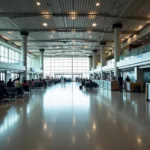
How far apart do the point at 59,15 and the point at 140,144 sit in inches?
615

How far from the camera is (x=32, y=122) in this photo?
5684 millimetres

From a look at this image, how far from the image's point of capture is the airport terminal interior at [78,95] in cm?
418

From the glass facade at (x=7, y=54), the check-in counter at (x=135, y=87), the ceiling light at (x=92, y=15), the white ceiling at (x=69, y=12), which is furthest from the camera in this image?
the glass facade at (x=7, y=54)

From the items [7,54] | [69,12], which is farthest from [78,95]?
[7,54]

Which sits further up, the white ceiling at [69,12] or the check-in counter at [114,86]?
the white ceiling at [69,12]

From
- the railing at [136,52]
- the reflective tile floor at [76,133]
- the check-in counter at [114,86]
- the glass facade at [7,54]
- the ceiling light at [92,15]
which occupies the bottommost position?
the reflective tile floor at [76,133]

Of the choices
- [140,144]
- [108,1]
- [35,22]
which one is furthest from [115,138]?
[35,22]

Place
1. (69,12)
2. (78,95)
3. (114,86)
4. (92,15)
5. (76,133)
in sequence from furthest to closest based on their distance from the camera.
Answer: (114,86) < (92,15) < (69,12) < (78,95) < (76,133)

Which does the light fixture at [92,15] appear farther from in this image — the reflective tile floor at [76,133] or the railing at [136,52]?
the reflective tile floor at [76,133]

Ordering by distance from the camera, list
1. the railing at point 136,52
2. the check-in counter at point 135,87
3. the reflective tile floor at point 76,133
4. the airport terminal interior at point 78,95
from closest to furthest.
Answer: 1. the reflective tile floor at point 76,133
2. the airport terminal interior at point 78,95
3. the railing at point 136,52
4. the check-in counter at point 135,87

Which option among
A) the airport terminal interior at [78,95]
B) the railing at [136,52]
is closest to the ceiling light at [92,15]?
the airport terminal interior at [78,95]

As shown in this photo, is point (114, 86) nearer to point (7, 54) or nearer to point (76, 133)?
point (76, 133)

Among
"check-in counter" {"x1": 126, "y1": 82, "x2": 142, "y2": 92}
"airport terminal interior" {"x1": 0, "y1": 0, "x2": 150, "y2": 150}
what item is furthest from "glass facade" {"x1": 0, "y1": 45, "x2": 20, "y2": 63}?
"check-in counter" {"x1": 126, "y1": 82, "x2": 142, "y2": 92}

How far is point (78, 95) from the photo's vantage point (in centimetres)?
1434
